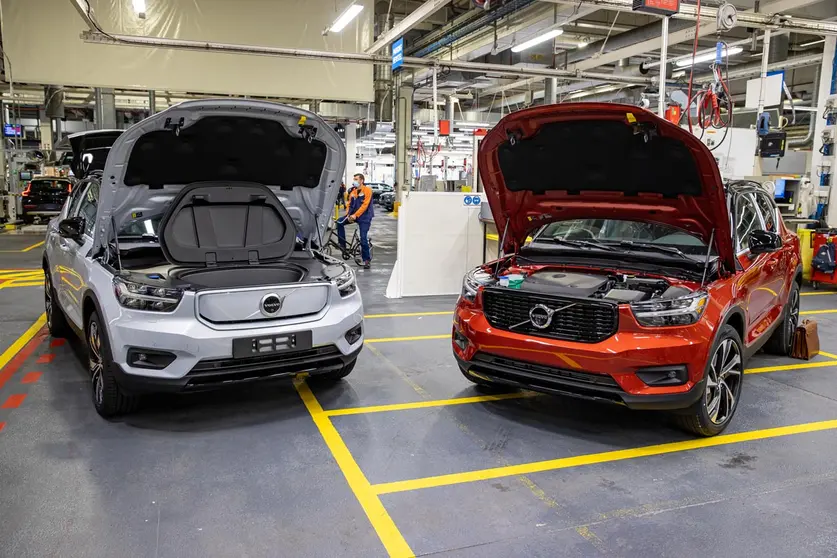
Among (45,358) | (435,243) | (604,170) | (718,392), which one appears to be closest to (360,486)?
(718,392)

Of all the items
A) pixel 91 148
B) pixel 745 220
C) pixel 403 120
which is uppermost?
pixel 403 120

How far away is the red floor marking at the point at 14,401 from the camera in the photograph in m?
4.27

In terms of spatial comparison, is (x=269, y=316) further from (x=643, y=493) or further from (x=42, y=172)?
(x=42, y=172)

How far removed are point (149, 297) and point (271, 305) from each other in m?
0.70

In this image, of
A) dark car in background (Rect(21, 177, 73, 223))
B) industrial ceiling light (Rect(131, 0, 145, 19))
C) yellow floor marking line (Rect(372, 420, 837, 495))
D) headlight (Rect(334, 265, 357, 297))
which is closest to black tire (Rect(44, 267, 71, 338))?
headlight (Rect(334, 265, 357, 297))

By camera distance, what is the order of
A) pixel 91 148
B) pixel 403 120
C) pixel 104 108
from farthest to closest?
pixel 403 120, pixel 104 108, pixel 91 148

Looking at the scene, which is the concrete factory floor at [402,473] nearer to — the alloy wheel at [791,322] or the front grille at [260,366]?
the front grille at [260,366]

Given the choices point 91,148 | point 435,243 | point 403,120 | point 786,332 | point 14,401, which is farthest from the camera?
point 403,120

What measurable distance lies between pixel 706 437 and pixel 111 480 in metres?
3.49

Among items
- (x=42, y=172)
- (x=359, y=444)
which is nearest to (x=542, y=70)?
(x=359, y=444)

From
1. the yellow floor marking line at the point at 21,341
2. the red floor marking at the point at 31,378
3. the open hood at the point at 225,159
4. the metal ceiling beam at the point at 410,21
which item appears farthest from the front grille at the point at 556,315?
the metal ceiling beam at the point at 410,21

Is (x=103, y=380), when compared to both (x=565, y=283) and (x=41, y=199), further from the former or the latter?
(x=41, y=199)

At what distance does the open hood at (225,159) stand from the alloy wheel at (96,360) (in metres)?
0.60

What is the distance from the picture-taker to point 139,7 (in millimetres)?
11125
